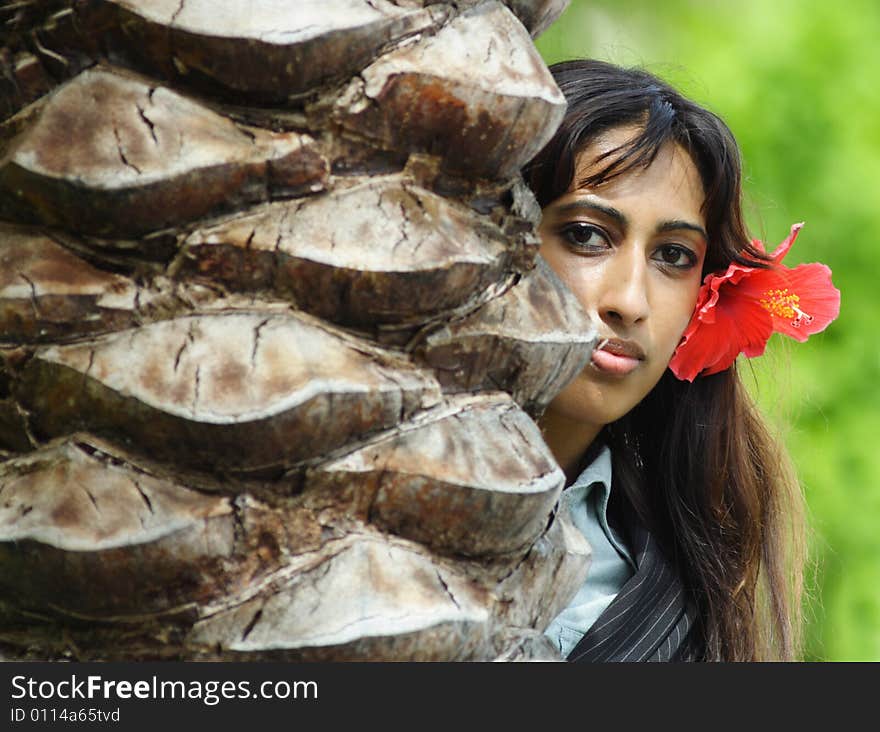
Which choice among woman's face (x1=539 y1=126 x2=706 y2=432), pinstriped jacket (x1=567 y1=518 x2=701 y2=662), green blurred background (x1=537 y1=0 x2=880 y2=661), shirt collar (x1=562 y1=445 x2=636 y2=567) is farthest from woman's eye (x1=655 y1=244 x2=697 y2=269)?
green blurred background (x1=537 y1=0 x2=880 y2=661)

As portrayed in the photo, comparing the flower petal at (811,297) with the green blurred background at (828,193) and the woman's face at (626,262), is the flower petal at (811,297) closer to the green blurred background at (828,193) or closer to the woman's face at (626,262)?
the woman's face at (626,262)

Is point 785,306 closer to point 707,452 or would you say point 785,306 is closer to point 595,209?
point 707,452

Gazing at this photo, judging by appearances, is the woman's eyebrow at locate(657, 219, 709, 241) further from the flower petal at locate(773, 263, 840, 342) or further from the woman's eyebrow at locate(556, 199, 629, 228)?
the flower petal at locate(773, 263, 840, 342)

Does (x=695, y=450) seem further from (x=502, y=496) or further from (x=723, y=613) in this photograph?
(x=502, y=496)

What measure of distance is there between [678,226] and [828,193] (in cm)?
198

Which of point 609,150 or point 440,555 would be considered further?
point 609,150

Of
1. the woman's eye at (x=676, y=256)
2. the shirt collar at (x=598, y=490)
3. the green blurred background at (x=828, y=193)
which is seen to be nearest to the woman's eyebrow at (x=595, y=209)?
the woman's eye at (x=676, y=256)

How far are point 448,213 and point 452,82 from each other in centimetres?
9

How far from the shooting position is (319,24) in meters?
0.84

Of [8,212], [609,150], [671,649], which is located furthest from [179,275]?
[671,649]

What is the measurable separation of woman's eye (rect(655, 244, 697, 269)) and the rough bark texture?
3.15 feet

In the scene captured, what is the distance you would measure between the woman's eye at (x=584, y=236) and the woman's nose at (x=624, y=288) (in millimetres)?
30

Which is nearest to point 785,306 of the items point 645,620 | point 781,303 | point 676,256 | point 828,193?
point 781,303

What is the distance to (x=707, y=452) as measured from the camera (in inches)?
82.7
